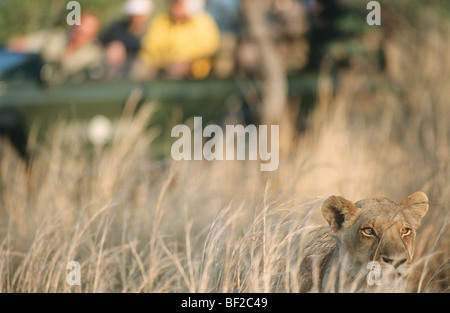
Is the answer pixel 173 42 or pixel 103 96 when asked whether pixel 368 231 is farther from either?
pixel 173 42

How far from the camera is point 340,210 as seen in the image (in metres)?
2.02

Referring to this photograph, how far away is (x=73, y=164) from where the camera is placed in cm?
424

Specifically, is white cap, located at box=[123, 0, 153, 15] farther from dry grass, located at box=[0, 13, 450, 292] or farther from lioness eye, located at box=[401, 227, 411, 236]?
lioness eye, located at box=[401, 227, 411, 236]

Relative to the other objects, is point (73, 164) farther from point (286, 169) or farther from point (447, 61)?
point (447, 61)

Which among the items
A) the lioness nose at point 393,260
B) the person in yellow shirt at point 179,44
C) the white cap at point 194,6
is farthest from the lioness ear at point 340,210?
the white cap at point 194,6

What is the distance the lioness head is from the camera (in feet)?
6.40

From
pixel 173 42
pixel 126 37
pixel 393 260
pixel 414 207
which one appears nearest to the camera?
pixel 393 260

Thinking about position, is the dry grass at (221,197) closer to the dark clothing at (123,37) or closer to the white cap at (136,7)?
the dark clothing at (123,37)

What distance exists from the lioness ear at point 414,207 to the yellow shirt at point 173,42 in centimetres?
428

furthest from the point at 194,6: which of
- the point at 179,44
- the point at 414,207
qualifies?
the point at 414,207

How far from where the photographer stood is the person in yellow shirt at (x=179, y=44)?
19.8ft

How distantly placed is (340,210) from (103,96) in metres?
3.84

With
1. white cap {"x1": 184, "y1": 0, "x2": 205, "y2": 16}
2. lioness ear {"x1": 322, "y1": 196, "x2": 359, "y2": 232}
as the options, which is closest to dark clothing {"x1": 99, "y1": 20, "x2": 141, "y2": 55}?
white cap {"x1": 184, "y1": 0, "x2": 205, "y2": 16}

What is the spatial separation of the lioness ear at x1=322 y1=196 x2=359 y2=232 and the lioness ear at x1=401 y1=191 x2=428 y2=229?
192mm
